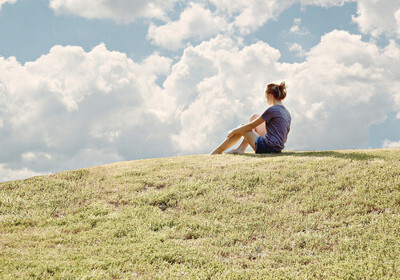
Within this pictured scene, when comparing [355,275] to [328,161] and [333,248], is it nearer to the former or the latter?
[333,248]

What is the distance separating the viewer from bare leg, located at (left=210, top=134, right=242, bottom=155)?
1611 cm

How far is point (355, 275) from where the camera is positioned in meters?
7.28

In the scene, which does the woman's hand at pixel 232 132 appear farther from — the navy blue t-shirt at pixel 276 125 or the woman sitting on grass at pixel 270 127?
the navy blue t-shirt at pixel 276 125

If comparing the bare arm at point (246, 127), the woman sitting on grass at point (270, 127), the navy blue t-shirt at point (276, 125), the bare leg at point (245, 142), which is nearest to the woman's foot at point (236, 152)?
the bare leg at point (245, 142)

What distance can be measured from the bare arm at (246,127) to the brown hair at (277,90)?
48.7 inches

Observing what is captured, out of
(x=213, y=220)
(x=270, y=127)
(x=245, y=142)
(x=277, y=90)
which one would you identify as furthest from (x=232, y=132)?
(x=213, y=220)

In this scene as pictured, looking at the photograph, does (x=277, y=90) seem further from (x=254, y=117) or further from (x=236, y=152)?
(x=236, y=152)

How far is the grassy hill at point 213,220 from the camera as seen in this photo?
7.70m

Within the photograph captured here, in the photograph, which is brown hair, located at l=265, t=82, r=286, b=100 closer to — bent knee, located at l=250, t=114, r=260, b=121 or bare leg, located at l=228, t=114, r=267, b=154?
bent knee, located at l=250, t=114, r=260, b=121

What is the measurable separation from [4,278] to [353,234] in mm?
7352

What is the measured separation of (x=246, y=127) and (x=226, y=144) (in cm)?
145

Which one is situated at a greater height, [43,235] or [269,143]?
[269,143]

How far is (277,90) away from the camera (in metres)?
15.4

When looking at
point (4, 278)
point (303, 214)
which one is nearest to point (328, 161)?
point (303, 214)
